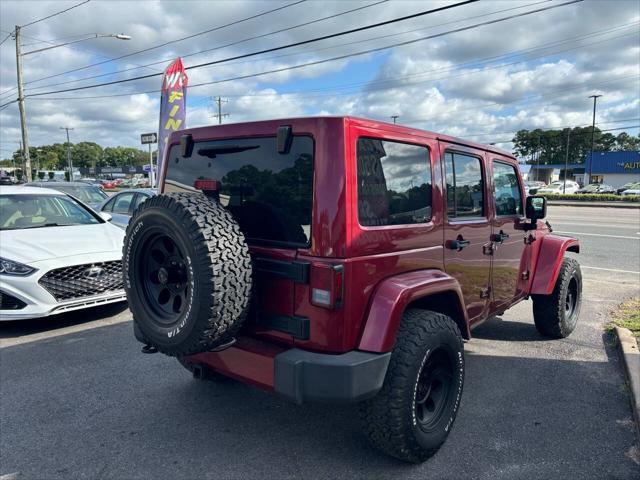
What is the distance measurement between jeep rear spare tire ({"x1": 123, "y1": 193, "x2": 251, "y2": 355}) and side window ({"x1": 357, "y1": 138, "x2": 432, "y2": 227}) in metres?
0.72

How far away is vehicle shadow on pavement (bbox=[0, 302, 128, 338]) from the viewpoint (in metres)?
5.23

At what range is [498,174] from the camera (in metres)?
3.99

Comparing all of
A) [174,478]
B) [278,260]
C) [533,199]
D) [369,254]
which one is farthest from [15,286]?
[533,199]

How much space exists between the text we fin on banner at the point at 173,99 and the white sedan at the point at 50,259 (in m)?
6.82

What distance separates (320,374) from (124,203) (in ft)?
27.6

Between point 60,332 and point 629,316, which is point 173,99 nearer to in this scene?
point 60,332

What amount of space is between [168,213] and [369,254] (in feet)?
3.48

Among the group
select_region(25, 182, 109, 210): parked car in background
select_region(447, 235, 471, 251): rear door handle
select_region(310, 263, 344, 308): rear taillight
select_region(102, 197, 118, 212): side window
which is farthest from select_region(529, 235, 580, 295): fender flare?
select_region(25, 182, 109, 210): parked car in background

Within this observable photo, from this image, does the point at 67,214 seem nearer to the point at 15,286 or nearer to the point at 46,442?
the point at 15,286

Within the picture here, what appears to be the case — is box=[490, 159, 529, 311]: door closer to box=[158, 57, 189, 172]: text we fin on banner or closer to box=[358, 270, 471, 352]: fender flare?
box=[358, 270, 471, 352]: fender flare

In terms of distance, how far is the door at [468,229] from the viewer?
3227mm

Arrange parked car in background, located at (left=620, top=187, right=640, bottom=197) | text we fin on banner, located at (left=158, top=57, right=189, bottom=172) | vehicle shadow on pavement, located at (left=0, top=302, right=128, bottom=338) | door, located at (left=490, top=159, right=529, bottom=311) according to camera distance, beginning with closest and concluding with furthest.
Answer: door, located at (left=490, top=159, right=529, bottom=311), vehicle shadow on pavement, located at (left=0, top=302, right=128, bottom=338), text we fin on banner, located at (left=158, top=57, right=189, bottom=172), parked car in background, located at (left=620, top=187, right=640, bottom=197)

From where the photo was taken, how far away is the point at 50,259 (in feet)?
Result: 16.5

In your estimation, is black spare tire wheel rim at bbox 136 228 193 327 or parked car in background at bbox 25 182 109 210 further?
parked car in background at bbox 25 182 109 210
